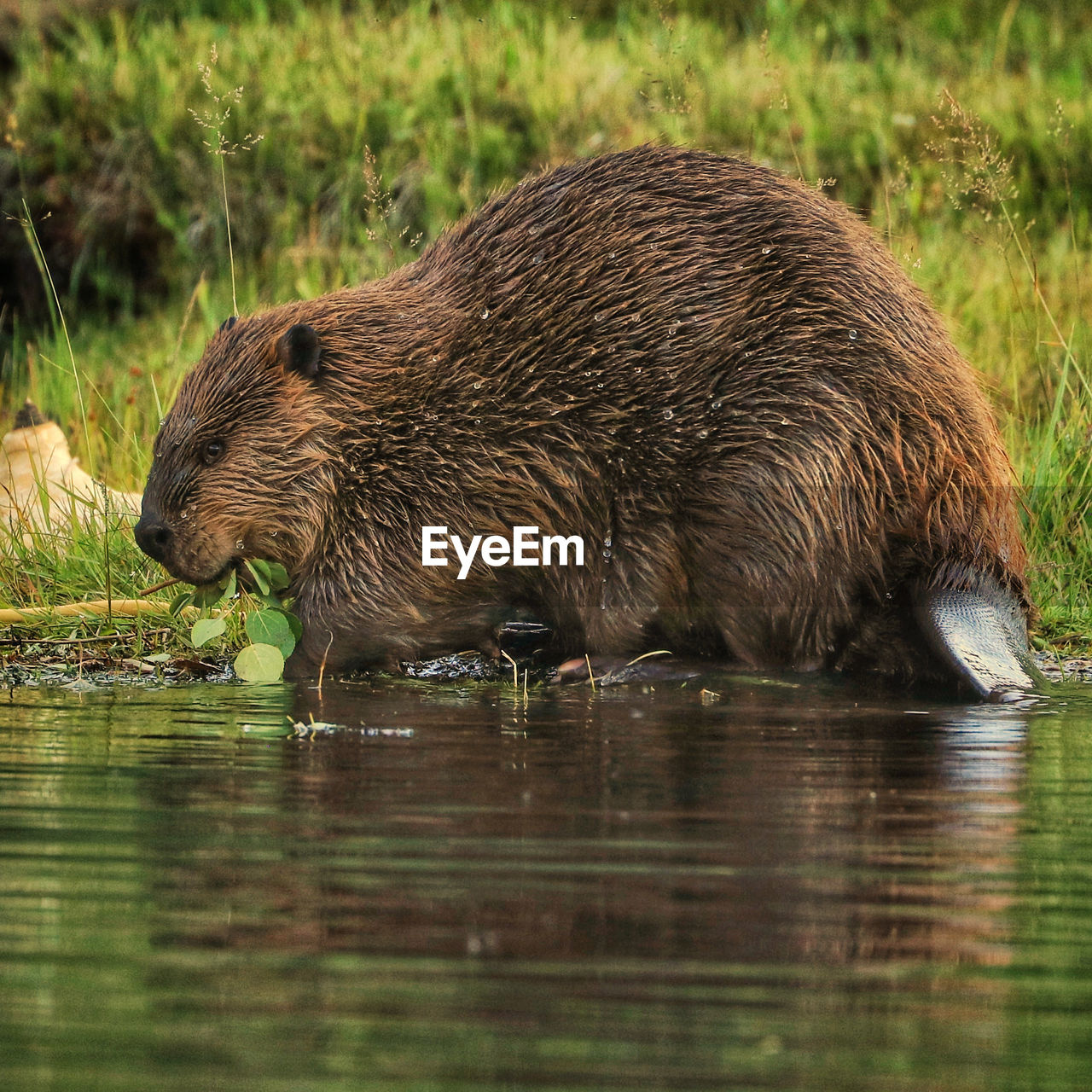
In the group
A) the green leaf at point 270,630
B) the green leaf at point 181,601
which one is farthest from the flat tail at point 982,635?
the green leaf at point 181,601

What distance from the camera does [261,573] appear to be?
411cm

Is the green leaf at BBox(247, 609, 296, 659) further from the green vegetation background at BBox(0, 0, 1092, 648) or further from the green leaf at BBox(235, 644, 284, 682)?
the green vegetation background at BBox(0, 0, 1092, 648)

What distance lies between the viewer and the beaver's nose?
3938 millimetres

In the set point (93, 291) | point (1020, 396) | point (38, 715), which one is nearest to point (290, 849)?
point (38, 715)

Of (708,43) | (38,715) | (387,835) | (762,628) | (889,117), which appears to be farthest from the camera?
(708,43)

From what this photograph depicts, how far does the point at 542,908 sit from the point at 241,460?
2460mm

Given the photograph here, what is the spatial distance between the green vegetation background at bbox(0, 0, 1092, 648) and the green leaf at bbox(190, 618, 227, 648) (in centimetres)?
232

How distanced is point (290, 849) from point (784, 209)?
2.51 metres

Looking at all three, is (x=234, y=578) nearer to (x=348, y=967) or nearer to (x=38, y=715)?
(x=38, y=715)

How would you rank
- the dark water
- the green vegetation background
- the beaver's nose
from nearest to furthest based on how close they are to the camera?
1. the dark water
2. the beaver's nose
3. the green vegetation background

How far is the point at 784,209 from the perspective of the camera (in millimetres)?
4125

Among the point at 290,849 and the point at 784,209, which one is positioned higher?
the point at 784,209

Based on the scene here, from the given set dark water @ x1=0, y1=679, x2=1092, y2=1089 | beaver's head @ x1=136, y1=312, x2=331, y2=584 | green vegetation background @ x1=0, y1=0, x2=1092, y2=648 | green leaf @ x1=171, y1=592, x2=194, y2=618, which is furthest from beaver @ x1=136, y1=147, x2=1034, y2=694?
green vegetation background @ x1=0, y1=0, x2=1092, y2=648

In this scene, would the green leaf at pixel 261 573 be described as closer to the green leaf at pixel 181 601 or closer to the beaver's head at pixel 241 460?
the beaver's head at pixel 241 460
